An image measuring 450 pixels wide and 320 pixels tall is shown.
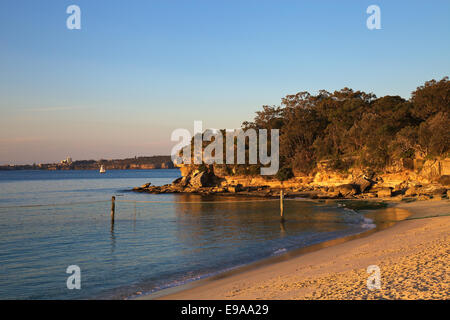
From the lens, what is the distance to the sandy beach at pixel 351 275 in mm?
7848

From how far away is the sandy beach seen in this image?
309 inches

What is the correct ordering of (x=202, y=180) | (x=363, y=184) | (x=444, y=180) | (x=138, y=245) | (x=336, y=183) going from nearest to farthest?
(x=138, y=245) < (x=444, y=180) < (x=363, y=184) < (x=336, y=183) < (x=202, y=180)

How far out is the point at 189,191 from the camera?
2467 inches

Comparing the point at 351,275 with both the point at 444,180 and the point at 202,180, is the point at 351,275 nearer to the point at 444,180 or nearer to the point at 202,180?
the point at 444,180

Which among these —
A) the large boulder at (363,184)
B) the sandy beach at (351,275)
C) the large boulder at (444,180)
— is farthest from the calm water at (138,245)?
the large boulder at (444,180)

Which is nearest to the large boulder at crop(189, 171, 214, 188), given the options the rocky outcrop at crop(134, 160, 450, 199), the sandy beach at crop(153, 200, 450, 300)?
the rocky outcrop at crop(134, 160, 450, 199)

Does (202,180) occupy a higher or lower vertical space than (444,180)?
lower

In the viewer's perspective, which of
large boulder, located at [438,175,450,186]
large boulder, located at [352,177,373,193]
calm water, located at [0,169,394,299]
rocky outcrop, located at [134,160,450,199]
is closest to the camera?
calm water, located at [0,169,394,299]

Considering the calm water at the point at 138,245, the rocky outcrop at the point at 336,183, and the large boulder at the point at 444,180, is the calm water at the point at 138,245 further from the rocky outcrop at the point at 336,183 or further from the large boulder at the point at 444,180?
the large boulder at the point at 444,180

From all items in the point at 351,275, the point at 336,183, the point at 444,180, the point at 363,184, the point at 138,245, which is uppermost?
the point at 444,180

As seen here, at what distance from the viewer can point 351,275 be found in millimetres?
9555

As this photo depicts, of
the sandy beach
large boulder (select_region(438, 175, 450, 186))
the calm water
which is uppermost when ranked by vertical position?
large boulder (select_region(438, 175, 450, 186))

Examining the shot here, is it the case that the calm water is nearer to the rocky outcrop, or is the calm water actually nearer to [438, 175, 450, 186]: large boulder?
the rocky outcrop

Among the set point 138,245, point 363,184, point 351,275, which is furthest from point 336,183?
point 351,275
